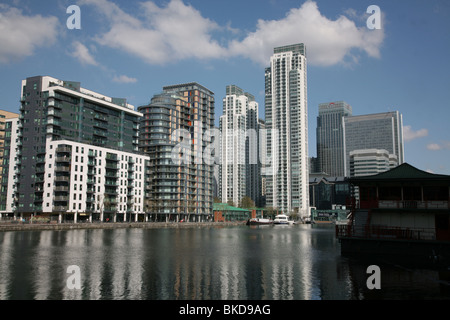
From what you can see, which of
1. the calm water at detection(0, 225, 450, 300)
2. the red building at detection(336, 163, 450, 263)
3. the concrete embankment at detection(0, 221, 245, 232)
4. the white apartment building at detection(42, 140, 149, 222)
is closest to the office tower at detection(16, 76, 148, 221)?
the white apartment building at detection(42, 140, 149, 222)

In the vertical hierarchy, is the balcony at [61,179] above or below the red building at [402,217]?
above

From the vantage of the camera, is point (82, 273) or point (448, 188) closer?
point (82, 273)

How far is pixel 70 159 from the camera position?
145625 mm

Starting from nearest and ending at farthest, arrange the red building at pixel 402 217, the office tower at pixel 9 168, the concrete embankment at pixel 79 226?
1. the red building at pixel 402 217
2. the concrete embankment at pixel 79 226
3. the office tower at pixel 9 168

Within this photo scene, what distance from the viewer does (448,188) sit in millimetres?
49219

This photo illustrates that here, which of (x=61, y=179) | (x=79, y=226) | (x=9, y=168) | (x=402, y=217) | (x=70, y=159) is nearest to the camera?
(x=402, y=217)

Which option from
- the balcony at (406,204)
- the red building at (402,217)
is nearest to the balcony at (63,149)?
the red building at (402,217)

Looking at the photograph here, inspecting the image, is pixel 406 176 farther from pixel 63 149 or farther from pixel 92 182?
pixel 92 182

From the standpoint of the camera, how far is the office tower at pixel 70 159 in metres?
144

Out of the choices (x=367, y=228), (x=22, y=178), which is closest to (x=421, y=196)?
(x=367, y=228)

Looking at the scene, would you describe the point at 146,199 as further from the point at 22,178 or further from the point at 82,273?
the point at 82,273

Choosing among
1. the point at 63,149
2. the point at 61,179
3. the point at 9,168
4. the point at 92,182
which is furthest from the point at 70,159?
the point at 9,168

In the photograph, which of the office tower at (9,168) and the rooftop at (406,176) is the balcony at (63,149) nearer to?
the office tower at (9,168)
